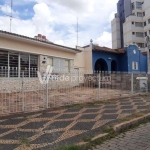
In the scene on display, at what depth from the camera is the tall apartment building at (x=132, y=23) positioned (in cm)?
4966

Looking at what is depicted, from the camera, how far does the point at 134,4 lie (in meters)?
52.6

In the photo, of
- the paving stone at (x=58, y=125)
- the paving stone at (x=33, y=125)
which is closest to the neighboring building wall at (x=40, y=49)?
the paving stone at (x=33, y=125)

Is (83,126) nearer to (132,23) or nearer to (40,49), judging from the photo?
(40,49)

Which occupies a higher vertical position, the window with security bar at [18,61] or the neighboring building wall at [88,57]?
the neighboring building wall at [88,57]

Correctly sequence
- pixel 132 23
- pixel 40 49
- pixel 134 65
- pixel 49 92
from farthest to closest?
pixel 132 23 → pixel 134 65 → pixel 40 49 → pixel 49 92

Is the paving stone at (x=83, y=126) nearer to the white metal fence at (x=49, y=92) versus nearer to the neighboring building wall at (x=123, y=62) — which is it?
the white metal fence at (x=49, y=92)

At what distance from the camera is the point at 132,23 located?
166ft

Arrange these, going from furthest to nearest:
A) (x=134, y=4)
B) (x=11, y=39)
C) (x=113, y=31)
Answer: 1. (x=113, y=31)
2. (x=134, y=4)
3. (x=11, y=39)

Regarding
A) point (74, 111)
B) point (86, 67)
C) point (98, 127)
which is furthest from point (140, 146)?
point (86, 67)

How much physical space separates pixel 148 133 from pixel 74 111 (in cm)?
293

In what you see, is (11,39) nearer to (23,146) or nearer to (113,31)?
(23,146)

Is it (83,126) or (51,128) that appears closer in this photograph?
(51,128)

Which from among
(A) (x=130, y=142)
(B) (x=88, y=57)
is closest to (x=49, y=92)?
(A) (x=130, y=142)

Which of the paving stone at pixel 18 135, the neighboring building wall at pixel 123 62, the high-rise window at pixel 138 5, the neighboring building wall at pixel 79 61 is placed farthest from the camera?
the high-rise window at pixel 138 5
